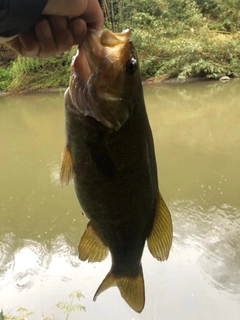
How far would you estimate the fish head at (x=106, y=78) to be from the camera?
948 millimetres

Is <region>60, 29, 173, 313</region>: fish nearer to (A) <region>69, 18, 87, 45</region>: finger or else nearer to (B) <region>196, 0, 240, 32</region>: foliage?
(A) <region>69, 18, 87, 45</region>: finger

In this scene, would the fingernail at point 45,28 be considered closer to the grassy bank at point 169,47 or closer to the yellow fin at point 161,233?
the yellow fin at point 161,233

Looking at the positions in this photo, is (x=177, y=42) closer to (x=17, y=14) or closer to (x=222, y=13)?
(x=222, y=13)

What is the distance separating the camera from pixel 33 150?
717 centimetres

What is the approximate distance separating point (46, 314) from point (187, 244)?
158 centimetres

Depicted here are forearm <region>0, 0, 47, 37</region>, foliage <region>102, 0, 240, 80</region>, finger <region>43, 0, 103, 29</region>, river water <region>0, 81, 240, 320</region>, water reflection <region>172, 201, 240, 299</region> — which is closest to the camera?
forearm <region>0, 0, 47, 37</region>

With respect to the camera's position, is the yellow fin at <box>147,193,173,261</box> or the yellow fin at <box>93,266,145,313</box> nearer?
the yellow fin at <box>147,193,173,261</box>

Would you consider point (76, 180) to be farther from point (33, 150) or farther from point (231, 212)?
point (33, 150)

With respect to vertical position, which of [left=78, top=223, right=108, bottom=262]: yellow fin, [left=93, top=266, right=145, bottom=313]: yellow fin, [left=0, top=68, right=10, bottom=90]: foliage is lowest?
[left=0, top=68, right=10, bottom=90]: foliage

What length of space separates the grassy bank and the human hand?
11.9 m

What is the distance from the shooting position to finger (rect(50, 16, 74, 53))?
0.99m

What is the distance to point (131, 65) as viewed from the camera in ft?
3.20

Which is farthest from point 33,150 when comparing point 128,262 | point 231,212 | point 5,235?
point 128,262

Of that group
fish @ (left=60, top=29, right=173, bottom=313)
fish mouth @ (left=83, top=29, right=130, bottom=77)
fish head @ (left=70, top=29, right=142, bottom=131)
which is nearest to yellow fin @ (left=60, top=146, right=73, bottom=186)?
fish @ (left=60, top=29, right=173, bottom=313)
